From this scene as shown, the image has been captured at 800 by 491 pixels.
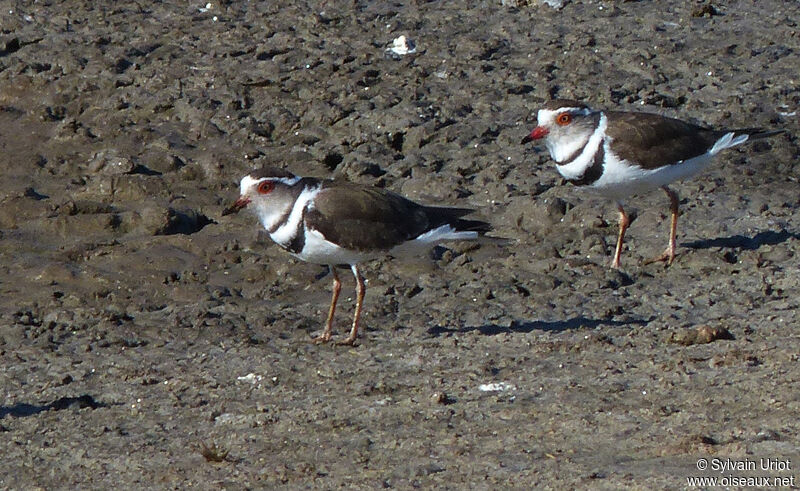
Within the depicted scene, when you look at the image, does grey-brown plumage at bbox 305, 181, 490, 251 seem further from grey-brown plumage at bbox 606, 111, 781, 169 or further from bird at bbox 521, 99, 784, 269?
grey-brown plumage at bbox 606, 111, 781, 169

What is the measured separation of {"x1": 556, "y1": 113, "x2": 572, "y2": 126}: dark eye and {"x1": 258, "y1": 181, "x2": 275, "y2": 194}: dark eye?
2442 millimetres

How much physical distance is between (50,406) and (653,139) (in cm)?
475

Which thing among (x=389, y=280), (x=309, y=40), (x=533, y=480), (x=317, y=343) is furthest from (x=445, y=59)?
(x=533, y=480)

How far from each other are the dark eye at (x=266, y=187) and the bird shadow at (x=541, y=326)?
1422mm

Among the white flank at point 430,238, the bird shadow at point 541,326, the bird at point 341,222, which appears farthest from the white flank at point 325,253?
the bird shadow at point 541,326

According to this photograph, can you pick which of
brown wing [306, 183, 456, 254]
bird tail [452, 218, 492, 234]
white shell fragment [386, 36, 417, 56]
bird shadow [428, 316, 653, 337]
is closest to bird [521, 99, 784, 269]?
bird shadow [428, 316, 653, 337]

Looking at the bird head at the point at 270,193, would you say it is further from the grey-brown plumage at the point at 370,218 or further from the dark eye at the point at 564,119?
the dark eye at the point at 564,119

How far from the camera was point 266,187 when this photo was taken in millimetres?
8531

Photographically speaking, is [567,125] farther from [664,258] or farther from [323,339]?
[323,339]

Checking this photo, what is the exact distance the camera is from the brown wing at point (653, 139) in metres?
9.55

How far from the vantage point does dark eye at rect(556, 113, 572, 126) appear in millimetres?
9734

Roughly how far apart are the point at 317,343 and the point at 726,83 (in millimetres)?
5738

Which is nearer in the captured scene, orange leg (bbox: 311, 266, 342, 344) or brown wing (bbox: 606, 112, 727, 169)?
orange leg (bbox: 311, 266, 342, 344)

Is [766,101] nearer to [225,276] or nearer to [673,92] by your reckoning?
[673,92]
